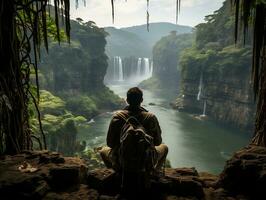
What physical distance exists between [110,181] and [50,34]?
10.9 ft

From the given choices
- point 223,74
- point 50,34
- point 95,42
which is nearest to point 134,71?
point 95,42

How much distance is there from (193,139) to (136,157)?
92.6 ft

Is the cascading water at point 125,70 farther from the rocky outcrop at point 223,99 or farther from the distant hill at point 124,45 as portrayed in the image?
the rocky outcrop at point 223,99

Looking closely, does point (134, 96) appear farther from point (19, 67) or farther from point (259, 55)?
point (259, 55)

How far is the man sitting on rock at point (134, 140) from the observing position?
332 centimetres

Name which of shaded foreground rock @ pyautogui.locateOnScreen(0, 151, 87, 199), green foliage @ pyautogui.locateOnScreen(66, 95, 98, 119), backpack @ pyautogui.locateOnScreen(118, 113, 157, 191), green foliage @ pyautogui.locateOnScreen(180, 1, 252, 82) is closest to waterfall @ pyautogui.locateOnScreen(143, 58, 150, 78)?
green foliage @ pyautogui.locateOnScreen(180, 1, 252, 82)

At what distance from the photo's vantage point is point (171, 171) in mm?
4430

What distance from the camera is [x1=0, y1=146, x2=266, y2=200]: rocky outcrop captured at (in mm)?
3361

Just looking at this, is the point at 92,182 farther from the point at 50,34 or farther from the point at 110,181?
the point at 50,34

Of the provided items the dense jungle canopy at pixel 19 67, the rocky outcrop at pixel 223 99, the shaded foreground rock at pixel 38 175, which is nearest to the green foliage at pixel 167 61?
the rocky outcrop at pixel 223 99

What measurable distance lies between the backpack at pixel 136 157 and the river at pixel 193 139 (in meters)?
19.9

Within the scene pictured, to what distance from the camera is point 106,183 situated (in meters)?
3.66

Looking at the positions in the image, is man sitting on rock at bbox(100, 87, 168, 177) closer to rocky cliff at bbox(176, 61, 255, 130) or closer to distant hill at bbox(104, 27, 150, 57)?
rocky cliff at bbox(176, 61, 255, 130)

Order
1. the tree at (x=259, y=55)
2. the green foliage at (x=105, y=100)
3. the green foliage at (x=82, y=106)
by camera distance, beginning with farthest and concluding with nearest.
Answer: the green foliage at (x=105, y=100)
the green foliage at (x=82, y=106)
the tree at (x=259, y=55)
